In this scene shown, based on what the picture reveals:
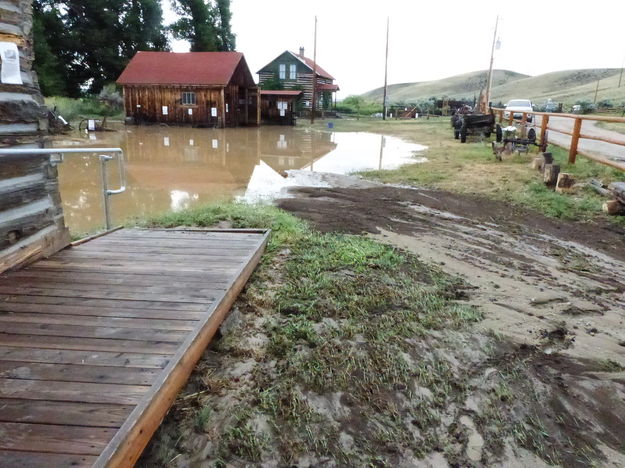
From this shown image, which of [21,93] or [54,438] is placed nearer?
[54,438]

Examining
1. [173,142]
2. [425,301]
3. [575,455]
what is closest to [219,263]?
[425,301]

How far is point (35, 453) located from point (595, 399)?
3.16 metres

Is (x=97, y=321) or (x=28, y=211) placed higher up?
(x=28, y=211)

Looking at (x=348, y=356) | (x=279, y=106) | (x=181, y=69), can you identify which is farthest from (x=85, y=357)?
(x=279, y=106)

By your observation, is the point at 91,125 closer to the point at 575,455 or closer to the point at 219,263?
the point at 219,263

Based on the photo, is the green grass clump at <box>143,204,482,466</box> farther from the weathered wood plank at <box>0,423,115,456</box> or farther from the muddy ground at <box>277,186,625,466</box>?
the weathered wood plank at <box>0,423,115,456</box>

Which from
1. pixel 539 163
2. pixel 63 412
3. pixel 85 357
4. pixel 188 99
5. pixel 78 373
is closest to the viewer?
pixel 63 412

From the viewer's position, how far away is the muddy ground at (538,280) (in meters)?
2.87

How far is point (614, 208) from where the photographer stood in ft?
23.4

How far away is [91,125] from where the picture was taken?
23.3 metres

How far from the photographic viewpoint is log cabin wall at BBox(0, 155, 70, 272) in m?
3.69

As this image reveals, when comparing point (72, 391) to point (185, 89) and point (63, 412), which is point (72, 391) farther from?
point (185, 89)

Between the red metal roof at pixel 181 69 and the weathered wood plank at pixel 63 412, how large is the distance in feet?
92.3

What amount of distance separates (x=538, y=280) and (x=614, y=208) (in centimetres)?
351
